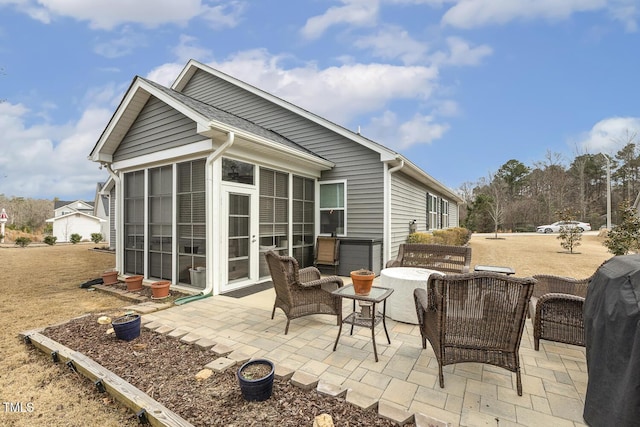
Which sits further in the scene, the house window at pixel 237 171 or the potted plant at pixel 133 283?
the potted plant at pixel 133 283

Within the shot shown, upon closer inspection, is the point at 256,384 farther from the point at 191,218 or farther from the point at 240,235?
the point at 191,218

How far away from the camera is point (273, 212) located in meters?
6.21

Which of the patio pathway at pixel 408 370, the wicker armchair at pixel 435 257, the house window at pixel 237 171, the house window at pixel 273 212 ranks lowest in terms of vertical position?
the patio pathway at pixel 408 370

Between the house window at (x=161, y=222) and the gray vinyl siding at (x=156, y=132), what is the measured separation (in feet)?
1.75

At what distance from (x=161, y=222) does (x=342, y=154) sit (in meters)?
4.47

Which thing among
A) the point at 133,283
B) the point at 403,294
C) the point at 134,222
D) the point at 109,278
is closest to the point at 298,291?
the point at 403,294

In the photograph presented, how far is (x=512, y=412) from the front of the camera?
2021 mm

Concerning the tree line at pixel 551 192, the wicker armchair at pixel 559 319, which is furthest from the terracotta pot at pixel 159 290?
the tree line at pixel 551 192

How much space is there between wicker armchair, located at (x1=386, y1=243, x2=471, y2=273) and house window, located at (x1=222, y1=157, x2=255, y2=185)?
10.3 feet

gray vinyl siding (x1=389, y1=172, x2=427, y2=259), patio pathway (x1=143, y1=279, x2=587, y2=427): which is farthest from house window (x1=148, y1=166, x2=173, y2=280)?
gray vinyl siding (x1=389, y1=172, x2=427, y2=259)

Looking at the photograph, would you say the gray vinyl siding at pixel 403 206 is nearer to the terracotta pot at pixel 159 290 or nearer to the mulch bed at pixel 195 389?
the terracotta pot at pixel 159 290

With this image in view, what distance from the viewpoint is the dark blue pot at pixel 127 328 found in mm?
3195

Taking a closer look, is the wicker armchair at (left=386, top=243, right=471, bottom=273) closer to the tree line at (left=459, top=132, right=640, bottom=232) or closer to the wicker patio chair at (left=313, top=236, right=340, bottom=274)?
the wicker patio chair at (left=313, top=236, right=340, bottom=274)

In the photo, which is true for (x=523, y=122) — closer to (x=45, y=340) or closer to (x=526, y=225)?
(x=526, y=225)
